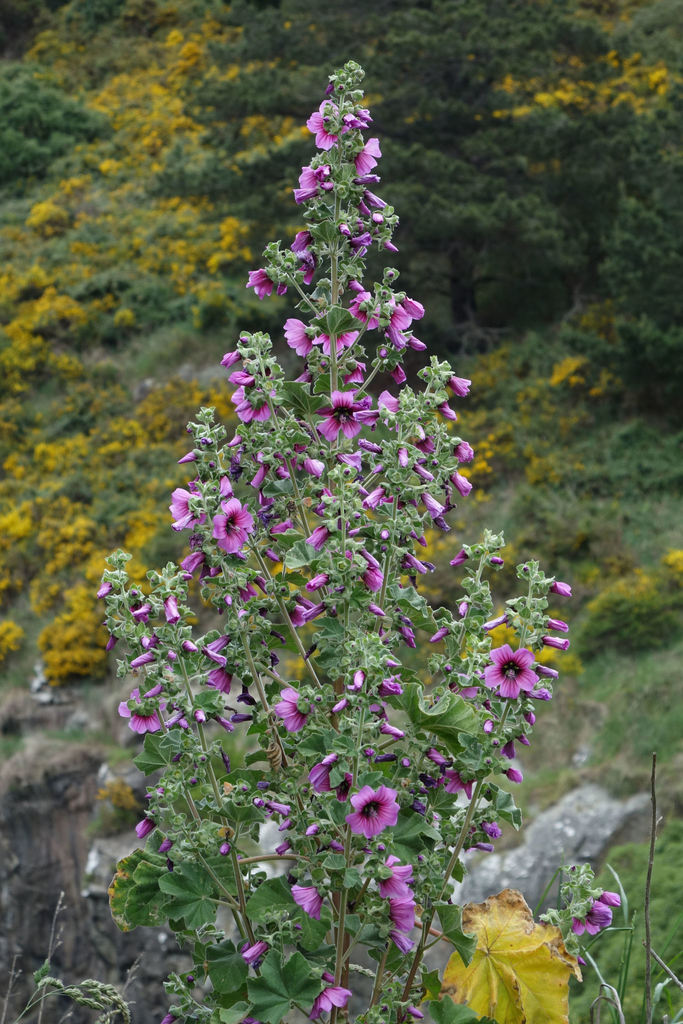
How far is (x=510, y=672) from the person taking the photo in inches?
56.0

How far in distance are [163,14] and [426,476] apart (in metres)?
20.8

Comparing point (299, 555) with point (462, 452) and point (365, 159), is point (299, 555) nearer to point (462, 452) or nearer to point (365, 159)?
point (462, 452)

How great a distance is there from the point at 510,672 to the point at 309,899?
1.39 ft

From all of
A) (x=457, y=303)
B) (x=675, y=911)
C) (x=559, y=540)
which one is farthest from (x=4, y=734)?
(x=675, y=911)

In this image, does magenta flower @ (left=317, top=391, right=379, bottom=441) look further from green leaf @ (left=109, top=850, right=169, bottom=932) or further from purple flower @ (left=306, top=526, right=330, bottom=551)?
green leaf @ (left=109, top=850, right=169, bottom=932)

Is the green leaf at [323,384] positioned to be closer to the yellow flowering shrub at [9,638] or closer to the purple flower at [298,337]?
the purple flower at [298,337]

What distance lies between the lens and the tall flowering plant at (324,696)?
1402 millimetres

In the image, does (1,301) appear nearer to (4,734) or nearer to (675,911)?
(4,734)

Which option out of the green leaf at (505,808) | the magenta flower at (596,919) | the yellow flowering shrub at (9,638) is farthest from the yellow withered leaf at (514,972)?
the yellow flowering shrub at (9,638)

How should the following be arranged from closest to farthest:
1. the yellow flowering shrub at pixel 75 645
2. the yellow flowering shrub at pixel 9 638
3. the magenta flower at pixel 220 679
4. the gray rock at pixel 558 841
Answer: the magenta flower at pixel 220 679 → the gray rock at pixel 558 841 → the yellow flowering shrub at pixel 75 645 → the yellow flowering shrub at pixel 9 638


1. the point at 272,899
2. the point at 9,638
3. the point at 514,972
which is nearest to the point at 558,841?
the point at 514,972

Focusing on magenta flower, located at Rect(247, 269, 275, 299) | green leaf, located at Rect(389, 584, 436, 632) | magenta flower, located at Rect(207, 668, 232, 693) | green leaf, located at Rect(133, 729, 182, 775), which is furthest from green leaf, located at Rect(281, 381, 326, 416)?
green leaf, located at Rect(133, 729, 182, 775)

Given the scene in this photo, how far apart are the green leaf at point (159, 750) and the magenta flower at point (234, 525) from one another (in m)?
0.28

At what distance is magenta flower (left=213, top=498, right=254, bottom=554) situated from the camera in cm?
150
